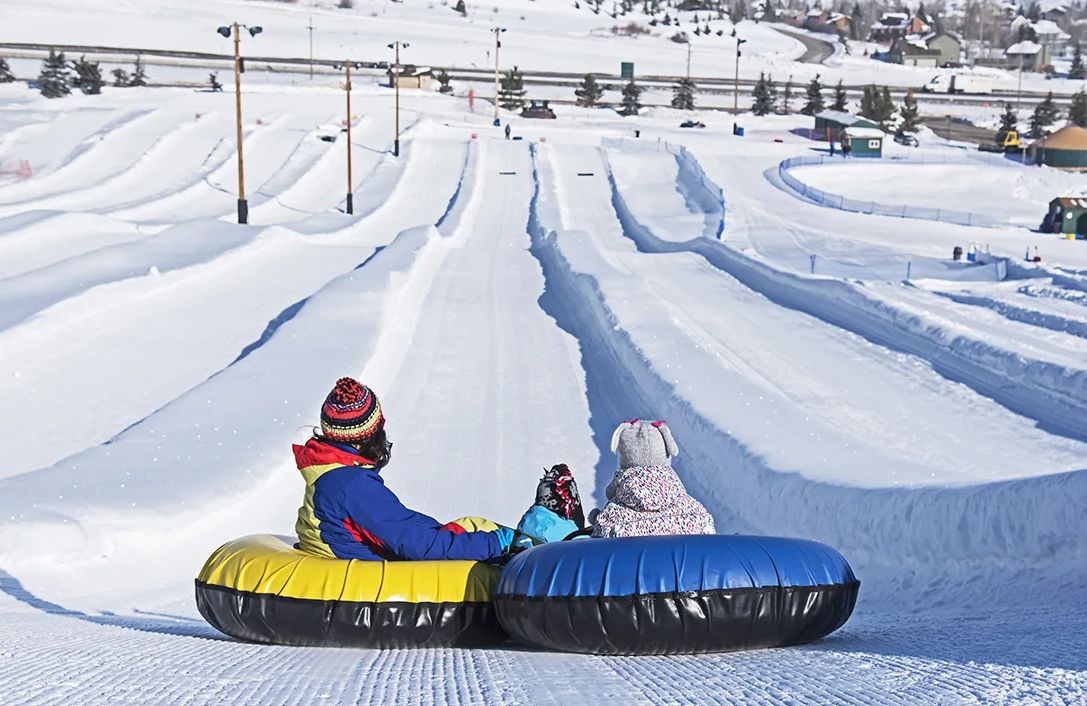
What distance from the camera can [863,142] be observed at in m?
60.5

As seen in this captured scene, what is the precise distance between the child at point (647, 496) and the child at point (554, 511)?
0.34 meters

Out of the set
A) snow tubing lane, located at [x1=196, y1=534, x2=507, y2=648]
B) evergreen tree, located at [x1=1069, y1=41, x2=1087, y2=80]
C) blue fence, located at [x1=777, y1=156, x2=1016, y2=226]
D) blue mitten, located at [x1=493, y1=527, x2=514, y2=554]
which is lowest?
blue fence, located at [x1=777, y1=156, x2=1016, y2=226]

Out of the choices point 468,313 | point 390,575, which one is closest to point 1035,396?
point 468,313

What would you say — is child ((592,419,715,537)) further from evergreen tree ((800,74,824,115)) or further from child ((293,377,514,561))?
evergreen tree ((800,74,824,115))

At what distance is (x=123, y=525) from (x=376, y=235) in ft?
82.2

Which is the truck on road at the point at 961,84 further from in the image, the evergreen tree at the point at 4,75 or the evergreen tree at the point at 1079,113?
the evergreen tree at the point at 4,75

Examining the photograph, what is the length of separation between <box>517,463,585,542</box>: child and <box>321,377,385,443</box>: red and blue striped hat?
1.00 metres

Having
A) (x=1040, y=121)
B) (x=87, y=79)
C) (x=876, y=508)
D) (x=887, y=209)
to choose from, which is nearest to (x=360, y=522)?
(x=876, y=508)

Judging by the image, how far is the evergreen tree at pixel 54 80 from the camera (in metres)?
67.1

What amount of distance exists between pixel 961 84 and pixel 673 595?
124m

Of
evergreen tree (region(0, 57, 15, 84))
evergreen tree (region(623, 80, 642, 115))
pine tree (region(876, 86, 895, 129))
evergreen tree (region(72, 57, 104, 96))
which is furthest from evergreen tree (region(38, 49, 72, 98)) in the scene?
pine tree (region(876, 86, 895, 129))

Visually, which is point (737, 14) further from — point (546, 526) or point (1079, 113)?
point (546, 526)

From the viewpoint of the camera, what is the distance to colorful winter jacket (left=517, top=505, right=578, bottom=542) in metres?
6.03

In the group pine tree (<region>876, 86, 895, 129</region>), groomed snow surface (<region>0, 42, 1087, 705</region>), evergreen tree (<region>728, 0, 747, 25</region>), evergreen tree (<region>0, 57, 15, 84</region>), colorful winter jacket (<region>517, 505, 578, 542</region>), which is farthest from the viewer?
evergreen tree (<region>728, 0, 747, 25</region>)
